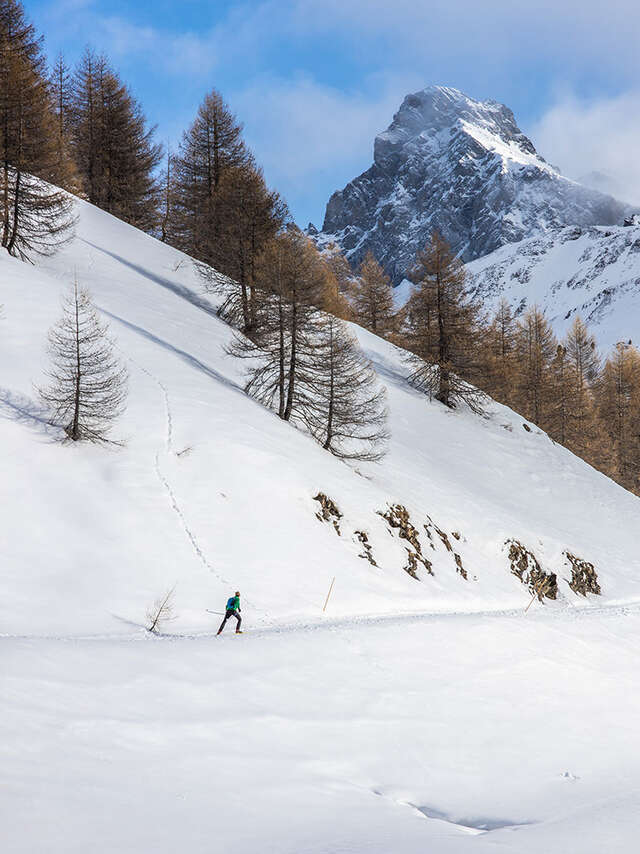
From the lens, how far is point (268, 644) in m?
11.4

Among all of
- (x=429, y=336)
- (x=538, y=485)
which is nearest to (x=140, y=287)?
(x=429, y=336)

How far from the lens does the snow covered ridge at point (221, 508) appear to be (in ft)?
45.9

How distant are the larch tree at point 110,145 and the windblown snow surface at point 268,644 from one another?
1653 centimetres

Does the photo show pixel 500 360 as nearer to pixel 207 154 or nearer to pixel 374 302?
pixel 374 302

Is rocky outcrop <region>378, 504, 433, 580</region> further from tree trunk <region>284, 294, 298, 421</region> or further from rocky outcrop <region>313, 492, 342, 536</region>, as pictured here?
tree trunk <region>284, 294, 298, 421</region>

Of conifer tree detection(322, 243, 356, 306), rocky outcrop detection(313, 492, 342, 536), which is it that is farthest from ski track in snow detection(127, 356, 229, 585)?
conifer tree detection(322, 243, 356, 306)

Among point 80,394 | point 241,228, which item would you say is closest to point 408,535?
point 80,394

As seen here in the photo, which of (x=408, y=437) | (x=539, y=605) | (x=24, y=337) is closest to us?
(x=24, y=337)

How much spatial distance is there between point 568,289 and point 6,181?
179 meters

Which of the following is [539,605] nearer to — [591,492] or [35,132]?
[591,492]

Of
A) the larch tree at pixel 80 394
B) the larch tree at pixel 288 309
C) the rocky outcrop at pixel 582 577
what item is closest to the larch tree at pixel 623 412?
the rocky outcrop at pixel 582 577

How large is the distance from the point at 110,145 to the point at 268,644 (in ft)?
137

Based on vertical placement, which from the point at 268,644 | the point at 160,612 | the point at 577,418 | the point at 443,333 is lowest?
the point at 160,612

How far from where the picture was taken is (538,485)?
102ft
